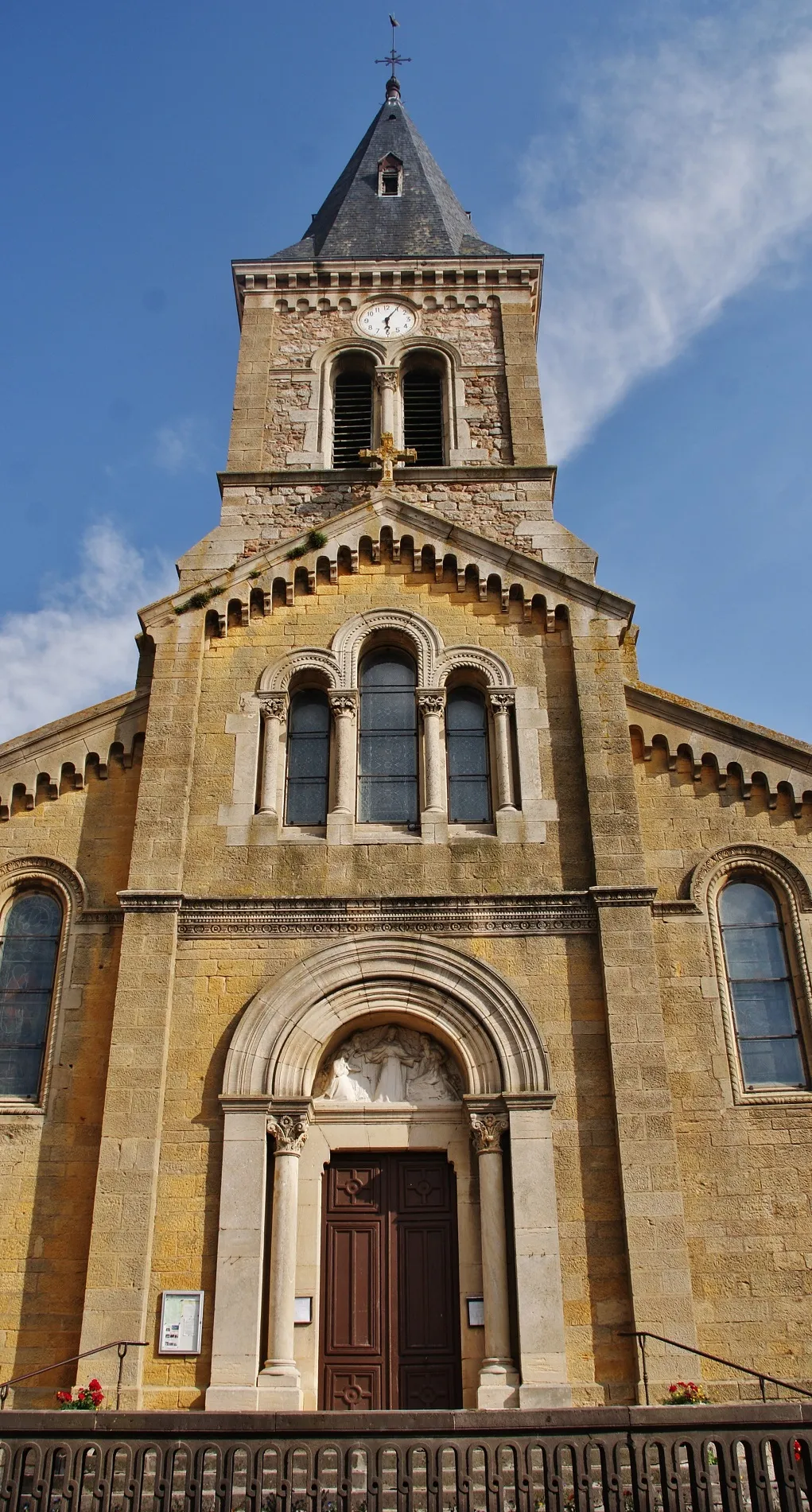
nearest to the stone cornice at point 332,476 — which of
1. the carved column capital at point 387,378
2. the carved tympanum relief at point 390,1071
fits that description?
the carved column capital at point 387,378

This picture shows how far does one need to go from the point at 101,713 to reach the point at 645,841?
666cm

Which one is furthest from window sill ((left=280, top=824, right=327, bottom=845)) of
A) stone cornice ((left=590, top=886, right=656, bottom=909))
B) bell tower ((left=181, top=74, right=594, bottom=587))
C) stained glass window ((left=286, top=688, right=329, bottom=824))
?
bell tower ((left=181, top=74, right=594, bottom=587))

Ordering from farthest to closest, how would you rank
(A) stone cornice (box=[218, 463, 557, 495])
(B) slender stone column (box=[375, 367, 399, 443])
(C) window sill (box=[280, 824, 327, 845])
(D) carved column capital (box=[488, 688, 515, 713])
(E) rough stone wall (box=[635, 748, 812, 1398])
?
(B) slender stone column (box=[375, 367, 399, 443]) → (A) stone cornice (box=[218, 463, 557, 495]) → (D) carved column capital (box=[488, 688, 515, 713]) → (C) window sill (box=[280, 824, 327, 845]) → (E) rough stone wall (box=[635, 748, 812, 1398])

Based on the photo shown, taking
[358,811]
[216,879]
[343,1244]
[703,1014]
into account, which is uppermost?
[358,811]

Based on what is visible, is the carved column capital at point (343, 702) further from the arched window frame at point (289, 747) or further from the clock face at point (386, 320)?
the clock face at point (386, 320)

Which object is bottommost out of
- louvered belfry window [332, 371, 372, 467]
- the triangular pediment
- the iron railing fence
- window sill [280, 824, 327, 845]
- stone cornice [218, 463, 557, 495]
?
the iron railing fence

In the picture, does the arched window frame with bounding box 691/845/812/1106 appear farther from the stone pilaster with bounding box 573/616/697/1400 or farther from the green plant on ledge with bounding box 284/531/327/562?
the green plant on ledge with bounding box 284/531/327/562

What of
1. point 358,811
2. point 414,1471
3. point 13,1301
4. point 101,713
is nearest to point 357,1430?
point 414,1471

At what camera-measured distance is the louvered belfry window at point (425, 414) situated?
19.9 meters

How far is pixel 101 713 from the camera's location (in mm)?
15547

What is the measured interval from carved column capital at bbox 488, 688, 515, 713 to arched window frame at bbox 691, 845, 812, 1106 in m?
2.93

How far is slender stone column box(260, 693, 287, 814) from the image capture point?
14.7 m

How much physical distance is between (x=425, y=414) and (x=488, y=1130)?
12.1m

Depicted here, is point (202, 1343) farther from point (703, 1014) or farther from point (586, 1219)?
point (703, 1014)
